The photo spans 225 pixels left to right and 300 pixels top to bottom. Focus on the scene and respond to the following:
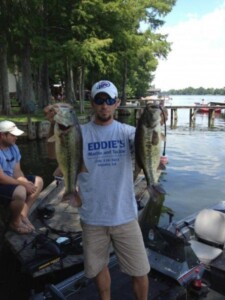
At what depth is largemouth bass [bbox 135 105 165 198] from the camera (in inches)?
123

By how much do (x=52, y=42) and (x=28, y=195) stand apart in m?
21.6

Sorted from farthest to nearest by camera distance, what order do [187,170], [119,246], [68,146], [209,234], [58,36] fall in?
[58,36], [187,170], [209,234], [119,246], [68,146]

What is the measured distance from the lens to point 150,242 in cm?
461

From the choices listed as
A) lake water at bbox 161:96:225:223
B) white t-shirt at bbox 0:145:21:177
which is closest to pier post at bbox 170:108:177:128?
lake water at bbox 161:96:225:223

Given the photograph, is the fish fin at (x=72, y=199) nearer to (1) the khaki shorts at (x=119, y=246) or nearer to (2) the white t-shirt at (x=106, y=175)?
(2) the white t-shirt at (x=106, y=175)

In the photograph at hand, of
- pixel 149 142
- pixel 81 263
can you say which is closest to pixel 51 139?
pixel 149 142

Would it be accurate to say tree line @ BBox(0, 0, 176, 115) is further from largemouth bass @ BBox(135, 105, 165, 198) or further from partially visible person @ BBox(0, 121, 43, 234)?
largemouth bass @ BBox(135, 105, 165, 198)

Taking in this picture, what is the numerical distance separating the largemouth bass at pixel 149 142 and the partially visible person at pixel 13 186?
3195 millimetres

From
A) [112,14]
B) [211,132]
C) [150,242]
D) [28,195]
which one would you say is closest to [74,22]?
[112,14]

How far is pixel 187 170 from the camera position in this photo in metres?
15.8

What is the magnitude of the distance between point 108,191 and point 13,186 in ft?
10.2

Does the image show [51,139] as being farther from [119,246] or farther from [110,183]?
[119,246]

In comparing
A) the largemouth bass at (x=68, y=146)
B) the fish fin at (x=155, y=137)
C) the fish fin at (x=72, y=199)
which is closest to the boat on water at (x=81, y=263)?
the fish fin at (x=72, y=199)

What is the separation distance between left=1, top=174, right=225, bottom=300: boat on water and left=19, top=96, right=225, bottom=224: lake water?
3.30 metres
